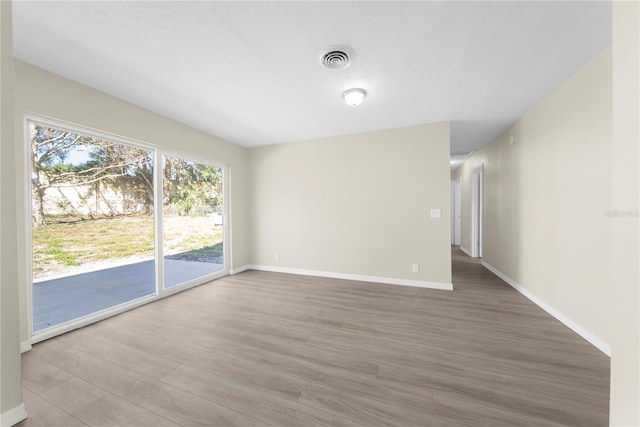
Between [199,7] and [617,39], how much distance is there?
2144 mm

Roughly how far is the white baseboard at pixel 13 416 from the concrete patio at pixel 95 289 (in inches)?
49.7

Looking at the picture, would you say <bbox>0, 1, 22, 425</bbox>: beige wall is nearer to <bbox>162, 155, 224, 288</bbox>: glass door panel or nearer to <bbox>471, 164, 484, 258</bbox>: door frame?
<bbox>162, 155, 224, 288</bbox>: glass door panel

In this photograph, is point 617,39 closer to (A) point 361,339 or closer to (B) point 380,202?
(A) point 361,339

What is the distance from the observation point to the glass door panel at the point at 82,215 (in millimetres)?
2197

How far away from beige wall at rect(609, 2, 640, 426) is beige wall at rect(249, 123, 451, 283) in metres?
2.58

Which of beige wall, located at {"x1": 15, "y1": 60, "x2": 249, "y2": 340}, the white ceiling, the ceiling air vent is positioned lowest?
beige wall, located at {"x1": 15, "y1": 60, "x2": 249, "y2": 340}

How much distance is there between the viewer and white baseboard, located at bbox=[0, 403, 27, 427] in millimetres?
1236

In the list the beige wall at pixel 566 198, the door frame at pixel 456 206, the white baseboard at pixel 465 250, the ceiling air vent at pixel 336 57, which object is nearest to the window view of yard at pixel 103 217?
the ceiling air vent at pixel 336 57

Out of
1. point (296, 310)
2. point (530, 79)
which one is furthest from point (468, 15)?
point (296, 310)

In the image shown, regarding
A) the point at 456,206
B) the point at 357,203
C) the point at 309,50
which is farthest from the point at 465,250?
the point at 309,50

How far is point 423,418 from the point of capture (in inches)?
50.8

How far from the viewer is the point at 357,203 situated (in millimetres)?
3922

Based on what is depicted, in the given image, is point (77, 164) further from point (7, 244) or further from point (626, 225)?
point (626, 225)

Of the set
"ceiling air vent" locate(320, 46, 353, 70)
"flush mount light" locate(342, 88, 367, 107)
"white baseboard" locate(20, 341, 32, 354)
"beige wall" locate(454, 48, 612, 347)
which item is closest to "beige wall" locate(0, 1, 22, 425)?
"white baseboard" locate(20, 341, 32, 354)
